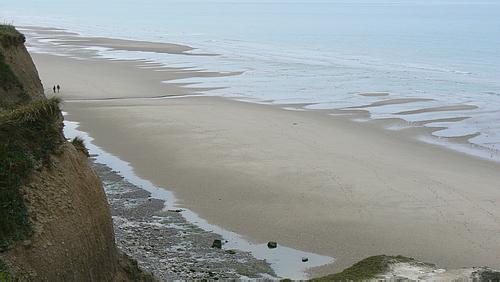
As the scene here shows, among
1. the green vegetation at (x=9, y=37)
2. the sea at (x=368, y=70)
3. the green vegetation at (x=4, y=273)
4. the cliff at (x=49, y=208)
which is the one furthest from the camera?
the sea at (x=368, y=70)

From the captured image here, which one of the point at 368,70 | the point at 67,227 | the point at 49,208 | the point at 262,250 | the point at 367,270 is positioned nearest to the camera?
the point at 49,208

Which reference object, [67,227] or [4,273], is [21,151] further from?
[4,273]

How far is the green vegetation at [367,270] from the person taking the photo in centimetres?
1457

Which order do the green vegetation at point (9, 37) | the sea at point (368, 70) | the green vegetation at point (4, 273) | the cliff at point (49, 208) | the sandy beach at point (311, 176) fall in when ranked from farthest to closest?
the sea at point (368, 70) → the sandy beach at point (311, 176) → the green vegetation at point (9, 37) → the cliff at point (49, 208) → the green vegetation at point (4, 273)

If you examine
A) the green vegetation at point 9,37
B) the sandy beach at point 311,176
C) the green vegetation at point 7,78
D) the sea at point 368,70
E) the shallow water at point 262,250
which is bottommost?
the shallow water at point 262,250

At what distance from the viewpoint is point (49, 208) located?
10.7 m

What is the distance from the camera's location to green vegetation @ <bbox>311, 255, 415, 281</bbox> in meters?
14.6

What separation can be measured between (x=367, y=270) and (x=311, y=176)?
9948 mm

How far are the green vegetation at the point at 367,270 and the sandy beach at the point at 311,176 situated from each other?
1302 millimetres

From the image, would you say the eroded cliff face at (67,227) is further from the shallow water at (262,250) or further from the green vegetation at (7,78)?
the shallow water at (262,250)

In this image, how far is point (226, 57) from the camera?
231ft

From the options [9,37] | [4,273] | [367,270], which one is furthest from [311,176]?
[4,273]

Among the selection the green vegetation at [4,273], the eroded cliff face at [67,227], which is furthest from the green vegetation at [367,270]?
the green vegetation at [4,273]

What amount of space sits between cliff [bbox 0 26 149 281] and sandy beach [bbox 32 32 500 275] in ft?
21.7
